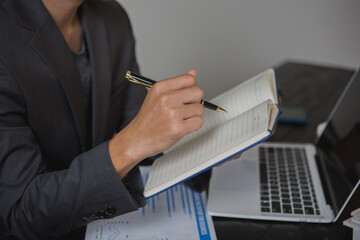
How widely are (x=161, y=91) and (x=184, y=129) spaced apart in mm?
84

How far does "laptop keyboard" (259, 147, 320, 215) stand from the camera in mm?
915

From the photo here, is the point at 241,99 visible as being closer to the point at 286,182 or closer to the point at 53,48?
the point at 286,182

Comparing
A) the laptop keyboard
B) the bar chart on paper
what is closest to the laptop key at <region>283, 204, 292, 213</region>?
the laptop keyboard

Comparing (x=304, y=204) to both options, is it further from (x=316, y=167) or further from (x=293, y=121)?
(x=293, y=121)

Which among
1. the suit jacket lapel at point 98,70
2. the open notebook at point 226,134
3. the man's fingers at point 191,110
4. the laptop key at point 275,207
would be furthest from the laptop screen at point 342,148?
the suit jacket lapel at point 98,70

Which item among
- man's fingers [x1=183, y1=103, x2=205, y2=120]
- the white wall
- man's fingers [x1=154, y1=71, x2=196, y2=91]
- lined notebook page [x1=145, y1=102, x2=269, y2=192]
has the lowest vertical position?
the white wall

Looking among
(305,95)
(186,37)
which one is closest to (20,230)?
(305,95)

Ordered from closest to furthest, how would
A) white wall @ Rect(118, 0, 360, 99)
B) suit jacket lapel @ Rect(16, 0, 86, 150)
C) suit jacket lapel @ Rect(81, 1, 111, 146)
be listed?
1. suit jacket lapel @ Rect(16, 0, 86, 150)
2. suit jacket lapel @ Rect(81, 1, 111, 146)
3. white wall @ Rect(118, 0, 360, 99)

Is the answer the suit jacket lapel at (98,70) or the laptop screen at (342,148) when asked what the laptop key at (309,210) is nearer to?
the laptop screen at (342,148)

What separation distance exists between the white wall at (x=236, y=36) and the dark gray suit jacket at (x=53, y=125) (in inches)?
59.2

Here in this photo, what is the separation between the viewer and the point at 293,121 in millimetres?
1376

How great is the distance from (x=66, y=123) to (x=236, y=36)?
7.27 feet

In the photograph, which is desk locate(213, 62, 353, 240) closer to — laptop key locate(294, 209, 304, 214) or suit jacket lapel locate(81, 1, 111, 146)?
laptop key locate(294, 209, 304, 214)

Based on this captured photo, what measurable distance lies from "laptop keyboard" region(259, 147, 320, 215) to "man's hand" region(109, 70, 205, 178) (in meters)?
0.32
